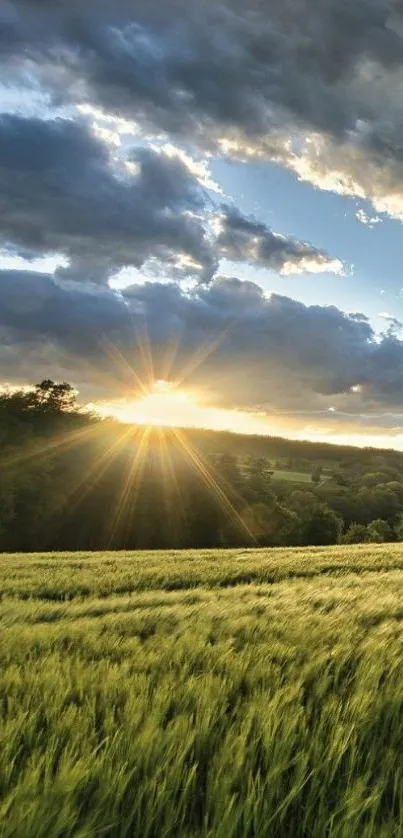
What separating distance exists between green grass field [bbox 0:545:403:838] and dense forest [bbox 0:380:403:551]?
53.9 metres

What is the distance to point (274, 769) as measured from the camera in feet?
7.21

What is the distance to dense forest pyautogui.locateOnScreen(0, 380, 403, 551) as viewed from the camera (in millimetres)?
59062

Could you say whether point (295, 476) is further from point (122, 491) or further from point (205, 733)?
point (205, 733)

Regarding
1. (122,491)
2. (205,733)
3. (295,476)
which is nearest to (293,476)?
(295,476)

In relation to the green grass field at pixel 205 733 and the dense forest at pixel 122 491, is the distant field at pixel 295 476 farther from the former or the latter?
the green grass field at pixel 205 733

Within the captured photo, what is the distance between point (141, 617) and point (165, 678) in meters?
2.91

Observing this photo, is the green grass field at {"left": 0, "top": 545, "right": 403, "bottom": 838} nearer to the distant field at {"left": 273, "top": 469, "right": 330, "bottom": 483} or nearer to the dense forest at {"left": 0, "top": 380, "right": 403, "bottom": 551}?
the dense forest at {"left": 0, "top": 380, "right": 403, "bottom": 551}

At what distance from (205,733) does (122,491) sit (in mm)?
64503

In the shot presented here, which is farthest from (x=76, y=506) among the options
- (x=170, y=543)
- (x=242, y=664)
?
(x=242, y=664)

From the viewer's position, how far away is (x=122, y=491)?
6594 cm

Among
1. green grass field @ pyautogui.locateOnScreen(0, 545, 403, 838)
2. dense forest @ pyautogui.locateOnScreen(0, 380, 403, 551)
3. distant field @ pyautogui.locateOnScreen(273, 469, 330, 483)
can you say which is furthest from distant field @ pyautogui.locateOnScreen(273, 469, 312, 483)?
green grass field @ pyautogui.locateOnScreen(0, 545, 403, 838)

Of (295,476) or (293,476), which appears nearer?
(293,476)

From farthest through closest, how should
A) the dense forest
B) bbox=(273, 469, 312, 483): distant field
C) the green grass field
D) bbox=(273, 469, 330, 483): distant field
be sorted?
bbox=(273, 469, 330, 483): distant field < bbox=(273, 469, 312, 483): distant field < the dense forest < the green grass field

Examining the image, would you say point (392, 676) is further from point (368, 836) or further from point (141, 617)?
point (141, 617)
